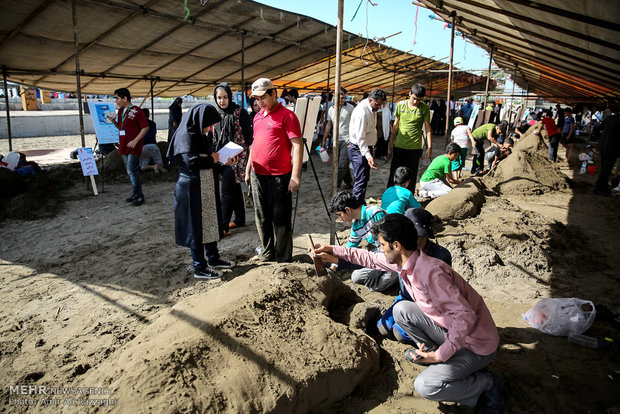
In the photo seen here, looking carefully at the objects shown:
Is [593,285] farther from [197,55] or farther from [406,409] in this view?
[197,55]

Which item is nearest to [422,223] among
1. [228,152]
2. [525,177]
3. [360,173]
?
[228,152]

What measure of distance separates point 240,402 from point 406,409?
0.98m

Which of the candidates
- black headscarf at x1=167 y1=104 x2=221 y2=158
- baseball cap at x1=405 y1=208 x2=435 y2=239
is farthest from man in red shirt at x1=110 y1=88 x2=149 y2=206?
baseball cap at x1=405 y1=208 x2=435 y2=239

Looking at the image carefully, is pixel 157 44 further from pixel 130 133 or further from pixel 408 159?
pixel 408 159

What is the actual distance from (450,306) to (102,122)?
31.6ft

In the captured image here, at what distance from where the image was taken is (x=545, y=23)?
421 centimetres

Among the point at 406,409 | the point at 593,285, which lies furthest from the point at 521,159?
the point at 406,409

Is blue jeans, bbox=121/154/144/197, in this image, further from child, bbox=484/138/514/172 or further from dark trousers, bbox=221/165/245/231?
child, bbox=484/138/514/172

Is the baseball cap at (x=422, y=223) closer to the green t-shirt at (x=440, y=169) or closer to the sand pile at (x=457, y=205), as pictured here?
the sand pile at (x=457, y=205)

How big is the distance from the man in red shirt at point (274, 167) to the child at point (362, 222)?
18.5 inches

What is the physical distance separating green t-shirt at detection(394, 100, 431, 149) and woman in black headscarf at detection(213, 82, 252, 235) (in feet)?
7.11

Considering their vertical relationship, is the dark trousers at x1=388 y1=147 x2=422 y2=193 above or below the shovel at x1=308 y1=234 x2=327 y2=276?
above

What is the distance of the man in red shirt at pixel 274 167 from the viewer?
344 cm

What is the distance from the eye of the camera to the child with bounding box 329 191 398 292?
3.22m
